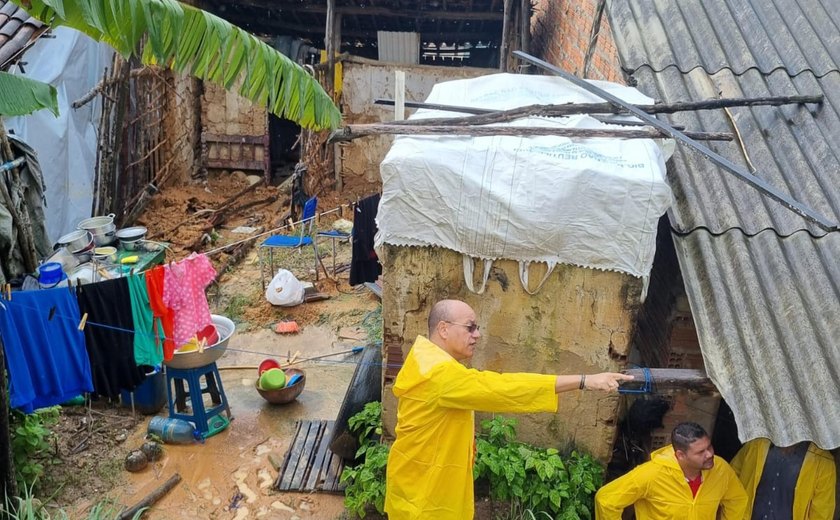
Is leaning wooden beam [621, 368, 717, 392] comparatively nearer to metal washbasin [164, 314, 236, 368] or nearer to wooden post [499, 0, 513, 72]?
metal washbasin [164, 314, 236, 368]

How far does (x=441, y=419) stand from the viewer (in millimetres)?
3205

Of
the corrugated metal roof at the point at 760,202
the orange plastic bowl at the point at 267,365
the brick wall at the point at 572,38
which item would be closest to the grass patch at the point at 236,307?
the orange plastic bowl at the point at 267,365

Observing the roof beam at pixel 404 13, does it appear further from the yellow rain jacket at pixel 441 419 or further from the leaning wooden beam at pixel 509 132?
the yellow rain jacket at pixel 441 419

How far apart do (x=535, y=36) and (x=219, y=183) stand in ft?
26.7

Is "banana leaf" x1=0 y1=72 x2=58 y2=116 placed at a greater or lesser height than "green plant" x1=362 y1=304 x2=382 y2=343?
greater

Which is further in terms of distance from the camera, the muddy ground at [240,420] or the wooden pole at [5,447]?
the muddy ground at [240,420]

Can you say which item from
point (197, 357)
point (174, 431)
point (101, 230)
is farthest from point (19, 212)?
point (174, 431)

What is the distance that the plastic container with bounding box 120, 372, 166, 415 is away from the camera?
6848 mm

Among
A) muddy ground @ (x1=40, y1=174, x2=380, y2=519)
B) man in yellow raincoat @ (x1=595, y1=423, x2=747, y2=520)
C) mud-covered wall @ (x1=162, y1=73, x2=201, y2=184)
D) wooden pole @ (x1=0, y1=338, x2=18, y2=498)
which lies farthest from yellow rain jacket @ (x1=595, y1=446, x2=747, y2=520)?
mud-covered wall @ (x1=162, y1=73, x2=201, y2=184)

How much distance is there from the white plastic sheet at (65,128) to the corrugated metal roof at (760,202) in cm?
856

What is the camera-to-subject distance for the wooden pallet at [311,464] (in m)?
5.71

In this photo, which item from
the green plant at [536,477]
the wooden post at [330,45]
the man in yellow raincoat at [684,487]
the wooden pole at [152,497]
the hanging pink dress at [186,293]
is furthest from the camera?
the wooden post at [330,45]

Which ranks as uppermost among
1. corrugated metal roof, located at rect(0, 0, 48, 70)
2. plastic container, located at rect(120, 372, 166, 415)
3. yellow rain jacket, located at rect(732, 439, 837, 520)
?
corrugated metal roof, located at rect(0, 0, 48, 70)

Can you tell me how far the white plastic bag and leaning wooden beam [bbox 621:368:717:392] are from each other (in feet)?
22.7
